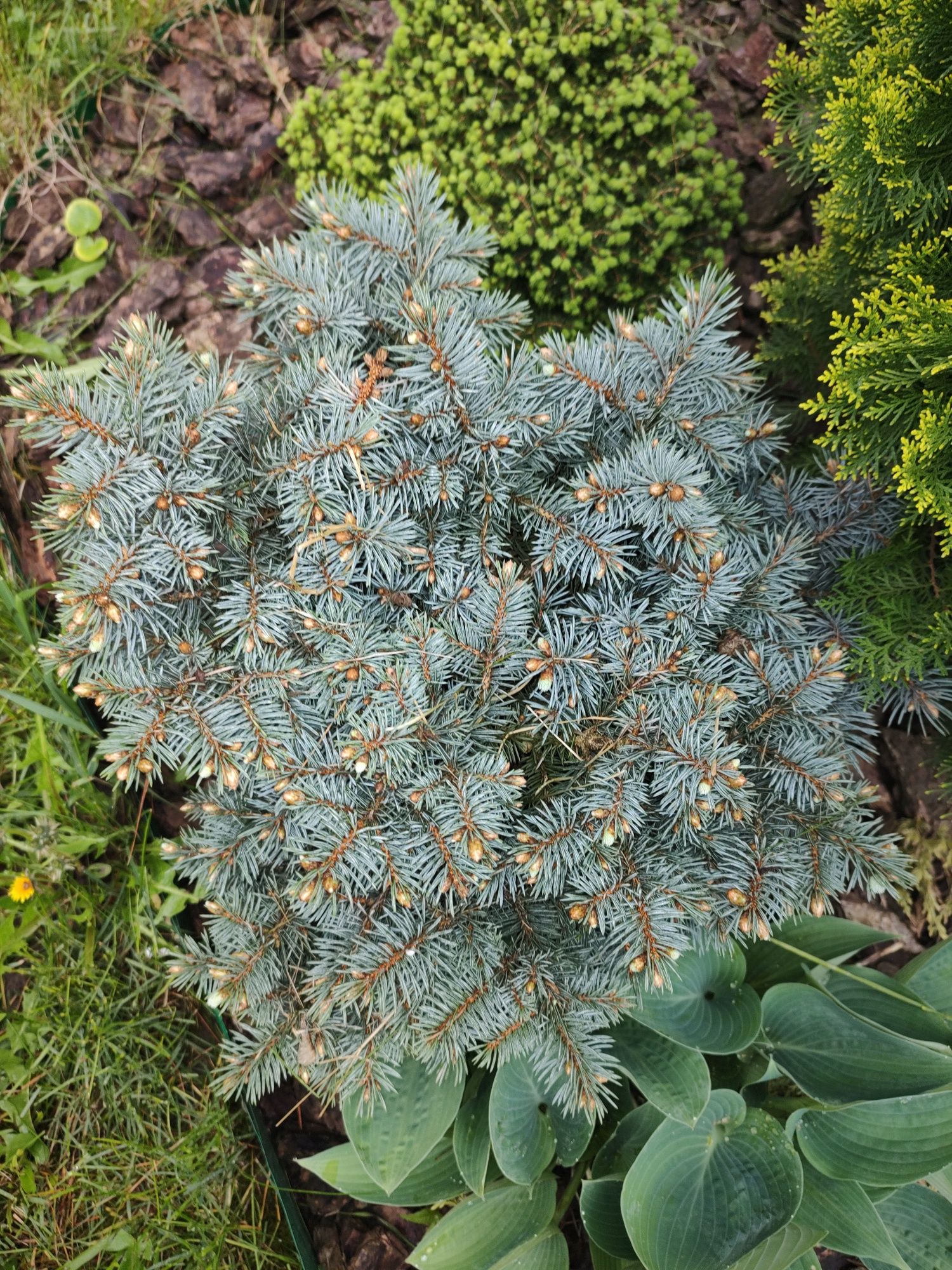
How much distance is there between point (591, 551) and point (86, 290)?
1.97 metres

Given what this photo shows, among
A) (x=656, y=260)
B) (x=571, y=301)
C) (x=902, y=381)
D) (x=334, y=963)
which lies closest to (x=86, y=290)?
(x=571, y=301)

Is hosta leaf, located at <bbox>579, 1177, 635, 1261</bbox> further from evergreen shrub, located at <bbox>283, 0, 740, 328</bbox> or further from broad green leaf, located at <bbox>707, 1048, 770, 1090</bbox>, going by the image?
evergreen shrub, located at <bbox>283, 0, 740, 328</bbox>

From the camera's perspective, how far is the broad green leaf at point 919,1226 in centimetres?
181

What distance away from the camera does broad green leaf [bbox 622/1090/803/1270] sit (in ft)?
5.45

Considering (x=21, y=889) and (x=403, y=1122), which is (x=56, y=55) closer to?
(x=21, y=889)

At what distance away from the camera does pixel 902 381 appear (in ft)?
5.42

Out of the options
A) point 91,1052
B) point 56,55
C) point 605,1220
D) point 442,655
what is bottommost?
point 91,1052

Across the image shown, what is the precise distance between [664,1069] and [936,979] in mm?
673

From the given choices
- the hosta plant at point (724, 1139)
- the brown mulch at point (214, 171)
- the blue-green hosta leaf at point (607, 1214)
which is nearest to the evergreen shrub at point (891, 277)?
the brown mulch at point (214, 171)

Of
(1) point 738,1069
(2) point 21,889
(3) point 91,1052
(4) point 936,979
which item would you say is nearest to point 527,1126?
(1) point 738,1069

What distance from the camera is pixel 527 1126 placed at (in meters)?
1.82

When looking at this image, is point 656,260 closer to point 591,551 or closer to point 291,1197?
point 591,551

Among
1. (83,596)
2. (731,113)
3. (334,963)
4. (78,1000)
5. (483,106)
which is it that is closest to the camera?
(83,596)

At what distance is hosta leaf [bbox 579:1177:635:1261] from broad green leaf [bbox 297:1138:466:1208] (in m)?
0.29
